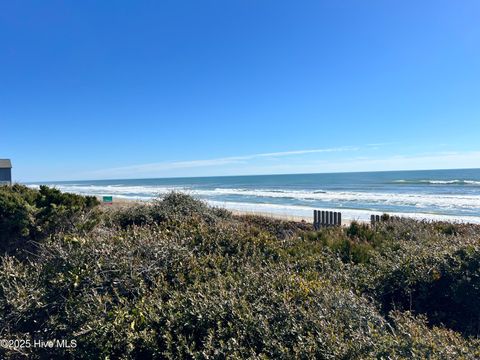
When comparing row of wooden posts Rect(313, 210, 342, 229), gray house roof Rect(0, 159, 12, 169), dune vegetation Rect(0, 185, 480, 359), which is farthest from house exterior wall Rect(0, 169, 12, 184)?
dune vegetation Rect(0, 185, 480, 359)

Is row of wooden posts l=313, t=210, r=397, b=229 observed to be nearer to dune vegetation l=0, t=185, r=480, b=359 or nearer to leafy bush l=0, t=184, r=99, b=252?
dune vegetation l=0, t=185, r=480, b=359

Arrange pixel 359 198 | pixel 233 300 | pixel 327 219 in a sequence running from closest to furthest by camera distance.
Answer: pixel 233 300 < pixel 327 219 < pixel 359 198

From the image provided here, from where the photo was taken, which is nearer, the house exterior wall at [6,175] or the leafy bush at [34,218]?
the leafy bush at [34,218]

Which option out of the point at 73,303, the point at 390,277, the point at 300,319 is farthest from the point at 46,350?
the point at 390,277

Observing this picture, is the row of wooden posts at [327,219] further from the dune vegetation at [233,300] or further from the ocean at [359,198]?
the dune vegetation at [233,300]

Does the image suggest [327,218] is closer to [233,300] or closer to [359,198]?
[233,300]

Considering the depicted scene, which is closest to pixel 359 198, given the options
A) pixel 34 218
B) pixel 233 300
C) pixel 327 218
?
pixel 327 218

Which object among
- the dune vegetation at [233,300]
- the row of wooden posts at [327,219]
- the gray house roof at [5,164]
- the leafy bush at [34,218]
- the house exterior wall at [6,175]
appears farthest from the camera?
the gray house roof at [5,164]

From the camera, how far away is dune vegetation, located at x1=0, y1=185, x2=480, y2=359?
2.44 m

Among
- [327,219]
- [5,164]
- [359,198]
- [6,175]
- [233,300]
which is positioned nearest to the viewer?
[233,300]

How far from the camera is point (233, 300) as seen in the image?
2.81 meters

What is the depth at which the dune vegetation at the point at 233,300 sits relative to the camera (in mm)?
2443

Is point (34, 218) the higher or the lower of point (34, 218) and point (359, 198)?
the higher

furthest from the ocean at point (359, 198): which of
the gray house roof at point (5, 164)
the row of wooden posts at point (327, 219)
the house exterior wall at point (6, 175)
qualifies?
the gray house roof at point (5, 164)
